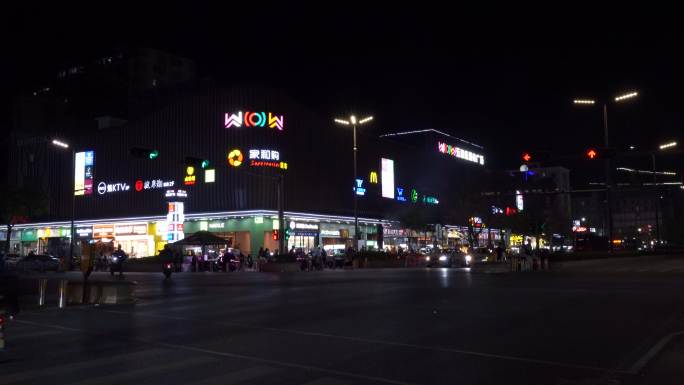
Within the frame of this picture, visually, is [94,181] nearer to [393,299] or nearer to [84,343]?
[393,299]

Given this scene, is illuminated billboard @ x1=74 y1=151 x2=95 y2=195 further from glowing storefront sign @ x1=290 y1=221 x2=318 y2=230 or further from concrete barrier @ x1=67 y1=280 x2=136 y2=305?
concrete barrier @ x1=67 y1=280 x2=136 y2=305

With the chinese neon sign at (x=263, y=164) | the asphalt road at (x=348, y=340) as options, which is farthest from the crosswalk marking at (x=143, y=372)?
the chinese neon sign at (x=263, y=164)

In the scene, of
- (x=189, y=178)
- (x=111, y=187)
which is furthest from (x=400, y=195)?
(x=111, y=187)

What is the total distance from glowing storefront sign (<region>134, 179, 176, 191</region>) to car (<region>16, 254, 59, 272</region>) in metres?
14.6

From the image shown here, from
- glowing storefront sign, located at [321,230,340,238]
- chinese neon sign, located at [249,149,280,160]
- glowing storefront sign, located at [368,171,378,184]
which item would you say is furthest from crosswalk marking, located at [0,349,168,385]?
glowing storefront sign, located at [368,171,378,184]

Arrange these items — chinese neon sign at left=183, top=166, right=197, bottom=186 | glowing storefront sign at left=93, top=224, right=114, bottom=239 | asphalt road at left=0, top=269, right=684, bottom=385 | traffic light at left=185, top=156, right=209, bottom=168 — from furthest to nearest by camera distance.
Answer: glowing storefront sign at left=93, top=224, right=114, bottom=239
chinese neon sign at left=183, top=166, right=197, bottom=186
traffic light at left=185, top=156, right=209, bottom=168
asphalt road at left=0, top=269, right=684, bottom=385

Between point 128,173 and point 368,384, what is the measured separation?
201 feet

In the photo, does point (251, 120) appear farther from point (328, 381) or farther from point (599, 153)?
point (328, 381)

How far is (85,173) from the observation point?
67.9 metres

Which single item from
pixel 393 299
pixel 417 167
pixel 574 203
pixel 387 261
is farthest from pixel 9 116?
pixel 574 203

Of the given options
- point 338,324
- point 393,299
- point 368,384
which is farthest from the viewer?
point 393,299

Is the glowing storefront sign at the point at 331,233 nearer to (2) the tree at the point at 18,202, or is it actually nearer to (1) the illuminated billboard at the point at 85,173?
(1) the illuminated billboard at the point at 85,173

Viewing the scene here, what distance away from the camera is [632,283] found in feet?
81.9

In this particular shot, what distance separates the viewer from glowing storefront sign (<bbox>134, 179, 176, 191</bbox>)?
2410 inches
